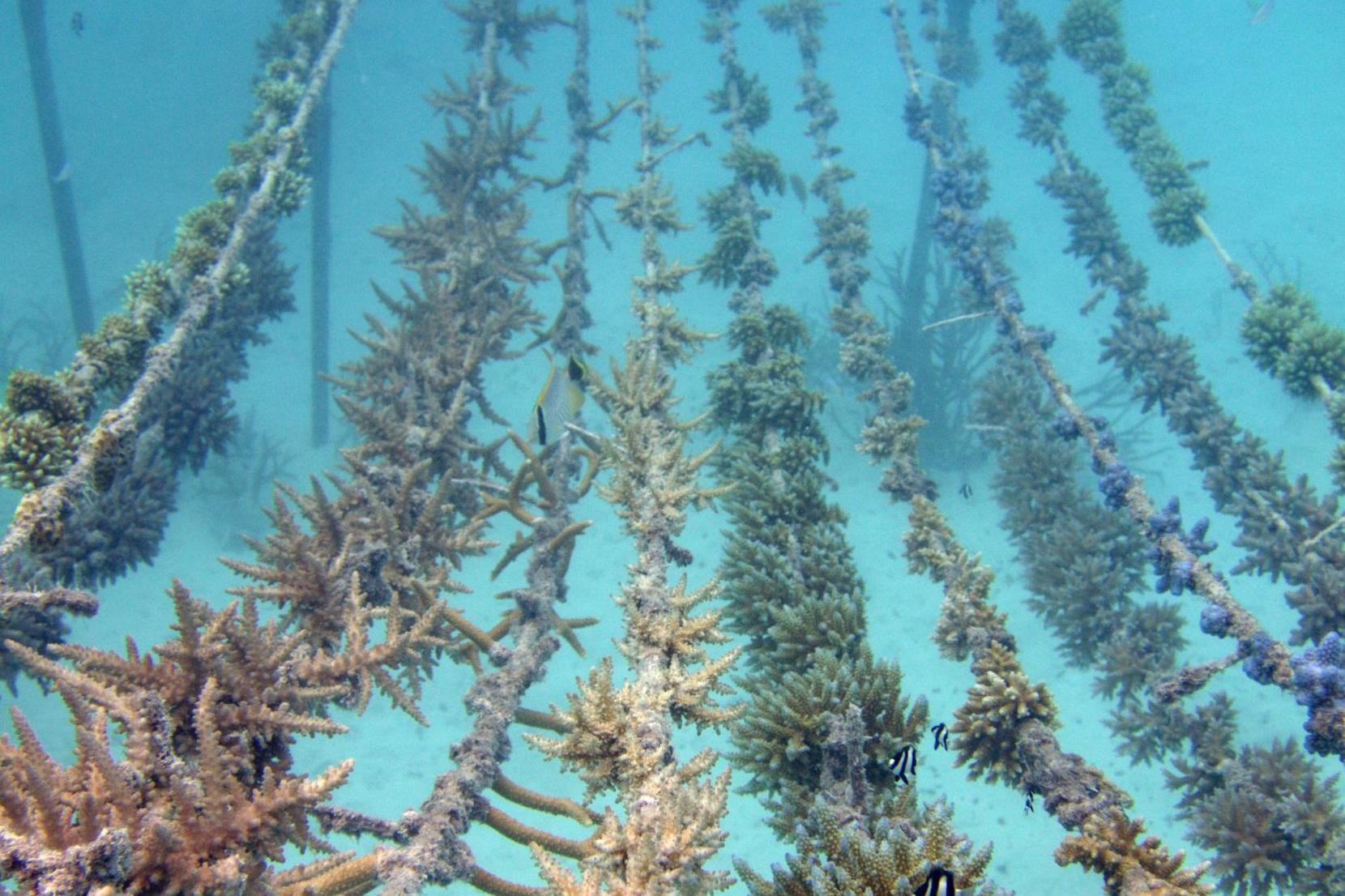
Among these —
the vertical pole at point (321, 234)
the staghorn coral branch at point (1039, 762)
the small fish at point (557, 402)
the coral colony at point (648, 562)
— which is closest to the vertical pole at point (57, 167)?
the vertical pole at point (321, 234)

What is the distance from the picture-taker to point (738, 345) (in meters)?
6.41

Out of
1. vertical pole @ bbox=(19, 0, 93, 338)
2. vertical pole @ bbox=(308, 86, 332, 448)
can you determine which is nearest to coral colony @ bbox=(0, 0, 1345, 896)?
vertical pole @ bbox=(308, 86, 332, 448)

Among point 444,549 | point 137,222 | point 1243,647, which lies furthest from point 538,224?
point 1243,647

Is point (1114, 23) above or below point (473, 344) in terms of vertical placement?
above

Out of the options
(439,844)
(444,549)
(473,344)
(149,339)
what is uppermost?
(473,344)

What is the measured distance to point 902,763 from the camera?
316 centimetres

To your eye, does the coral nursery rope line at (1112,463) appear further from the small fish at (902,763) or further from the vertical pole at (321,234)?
the vertical pole at (321,234)

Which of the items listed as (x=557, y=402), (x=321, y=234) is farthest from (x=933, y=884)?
(x=321, y=234)

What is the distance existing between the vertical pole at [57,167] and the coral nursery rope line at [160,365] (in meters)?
6.27

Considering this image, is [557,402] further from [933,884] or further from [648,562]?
[933,884]

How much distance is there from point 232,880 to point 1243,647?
168 inches

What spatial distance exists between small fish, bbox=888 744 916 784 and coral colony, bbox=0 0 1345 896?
0.05ft

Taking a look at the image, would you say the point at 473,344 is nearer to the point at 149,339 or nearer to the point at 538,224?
the point at 149,339

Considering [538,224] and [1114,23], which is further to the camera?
[538,224]
